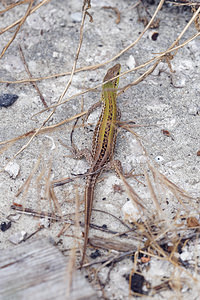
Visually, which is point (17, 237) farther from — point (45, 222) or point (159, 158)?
point (159, 158)

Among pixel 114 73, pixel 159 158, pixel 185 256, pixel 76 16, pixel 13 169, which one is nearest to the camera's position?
pixel 185 256

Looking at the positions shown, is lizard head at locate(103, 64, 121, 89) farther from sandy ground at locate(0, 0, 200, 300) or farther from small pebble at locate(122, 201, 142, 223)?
small pebble at locate(122, 201, 142, 223)

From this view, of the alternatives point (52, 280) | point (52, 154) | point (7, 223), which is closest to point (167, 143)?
point (52, 154)

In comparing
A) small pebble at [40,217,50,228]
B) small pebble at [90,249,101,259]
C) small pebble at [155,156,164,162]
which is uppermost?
small pebble at [155,156,164,162]

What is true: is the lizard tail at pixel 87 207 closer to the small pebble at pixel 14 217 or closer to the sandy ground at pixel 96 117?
the sandy ground at pixel 96 117

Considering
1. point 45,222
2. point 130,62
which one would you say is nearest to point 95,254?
point 45,222

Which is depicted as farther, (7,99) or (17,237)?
(7,99)

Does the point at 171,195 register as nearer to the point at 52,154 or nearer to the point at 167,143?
the point at 167,143

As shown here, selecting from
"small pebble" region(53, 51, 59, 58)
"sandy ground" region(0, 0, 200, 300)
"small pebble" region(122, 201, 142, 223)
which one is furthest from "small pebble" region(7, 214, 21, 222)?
"small pebble" region(53, 51, 59, 58)
